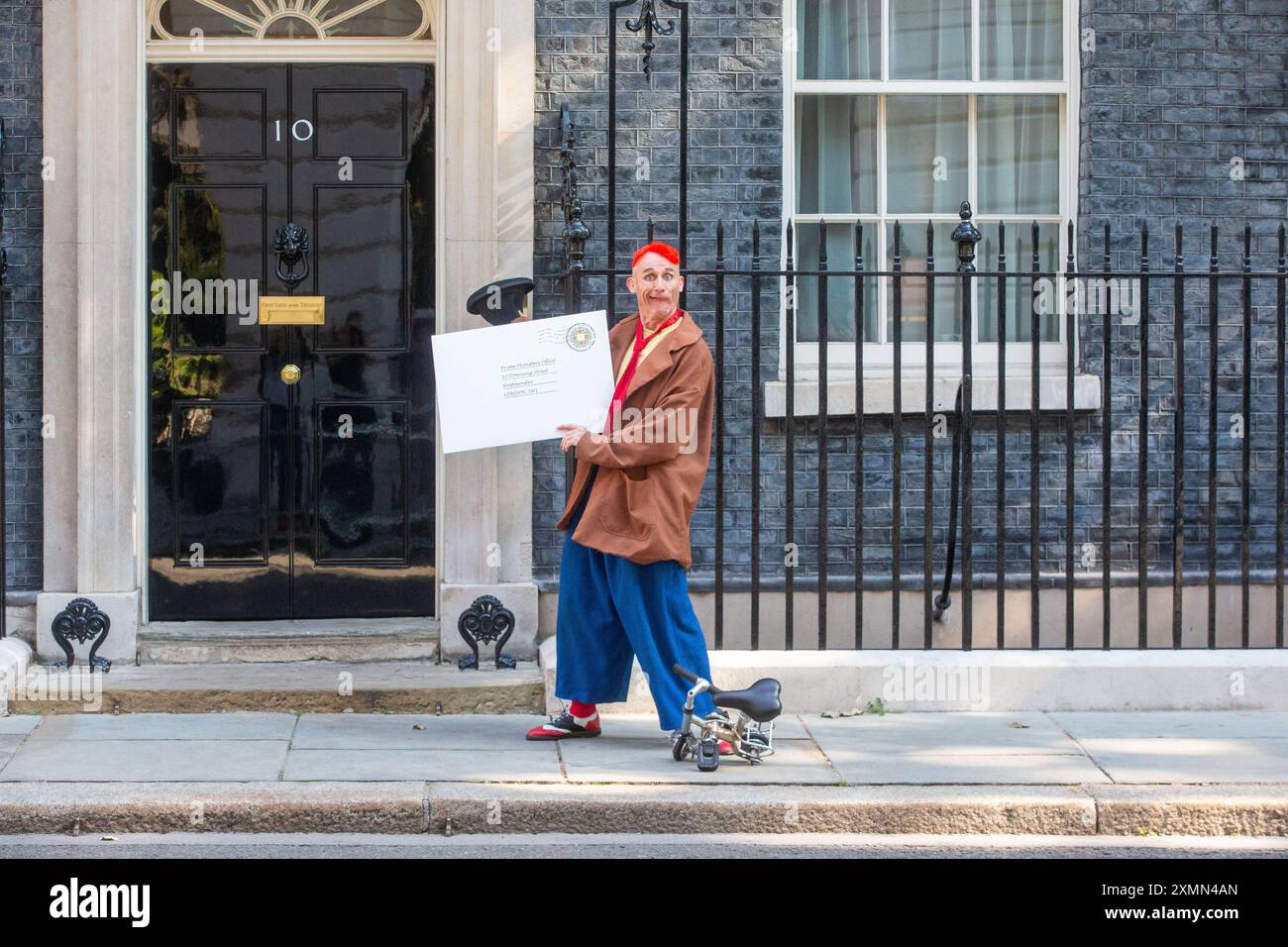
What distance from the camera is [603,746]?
6.65 metres

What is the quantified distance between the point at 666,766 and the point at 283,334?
122 inches

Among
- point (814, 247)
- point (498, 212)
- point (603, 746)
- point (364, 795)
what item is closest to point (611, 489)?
point (603, 746)

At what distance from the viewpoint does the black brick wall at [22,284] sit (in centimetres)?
775

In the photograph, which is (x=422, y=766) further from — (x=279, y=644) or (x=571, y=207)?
(x=571, y=207)

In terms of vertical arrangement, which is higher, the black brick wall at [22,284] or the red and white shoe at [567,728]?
the black brick wall at [22,284]

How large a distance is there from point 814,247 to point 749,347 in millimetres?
723

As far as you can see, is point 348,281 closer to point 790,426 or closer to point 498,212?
point 498,212

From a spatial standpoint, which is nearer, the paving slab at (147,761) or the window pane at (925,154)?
the paving slab at (147,761)

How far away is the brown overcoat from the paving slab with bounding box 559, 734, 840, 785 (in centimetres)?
77

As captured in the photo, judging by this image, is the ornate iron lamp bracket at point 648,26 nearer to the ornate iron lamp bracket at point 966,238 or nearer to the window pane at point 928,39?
the window pane at point 928,39

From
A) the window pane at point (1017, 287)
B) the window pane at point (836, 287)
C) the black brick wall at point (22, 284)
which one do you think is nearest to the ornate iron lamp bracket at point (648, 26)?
the window pane at point (836, 287)

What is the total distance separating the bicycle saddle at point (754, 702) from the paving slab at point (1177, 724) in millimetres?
1450

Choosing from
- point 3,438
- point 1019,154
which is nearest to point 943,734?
point 1019,154

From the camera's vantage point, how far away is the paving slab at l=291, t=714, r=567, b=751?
21.7ft
